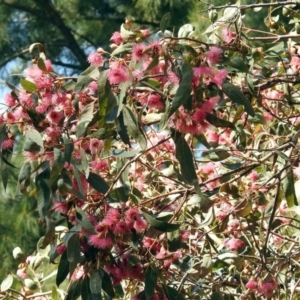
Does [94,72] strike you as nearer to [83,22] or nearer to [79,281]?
[79,281]

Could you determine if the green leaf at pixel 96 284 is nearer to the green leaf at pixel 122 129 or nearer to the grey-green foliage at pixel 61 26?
the green leaf at pixel 122 129

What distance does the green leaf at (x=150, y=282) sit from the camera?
1.55 m

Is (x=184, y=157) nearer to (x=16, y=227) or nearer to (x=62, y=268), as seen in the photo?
(x=62, y=268)

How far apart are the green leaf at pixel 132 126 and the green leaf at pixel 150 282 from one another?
258mm

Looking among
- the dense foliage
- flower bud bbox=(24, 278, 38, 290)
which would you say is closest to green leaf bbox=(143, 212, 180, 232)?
the dense foliage

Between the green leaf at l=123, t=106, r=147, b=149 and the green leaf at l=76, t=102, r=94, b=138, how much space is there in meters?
0.06

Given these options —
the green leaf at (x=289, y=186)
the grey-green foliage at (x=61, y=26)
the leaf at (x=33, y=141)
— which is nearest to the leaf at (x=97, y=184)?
the leaf at (x=33, y=141)

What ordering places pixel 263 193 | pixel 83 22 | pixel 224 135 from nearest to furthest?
1. pixel 263 193
2. pixel 224 135
3. pixel 83 22

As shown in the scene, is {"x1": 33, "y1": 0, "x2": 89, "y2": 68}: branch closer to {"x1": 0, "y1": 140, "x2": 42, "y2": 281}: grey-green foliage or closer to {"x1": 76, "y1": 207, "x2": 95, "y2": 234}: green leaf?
{"x1": 0, "y1": 140, "x2": 42, "y2": 281}: grey-green foliage

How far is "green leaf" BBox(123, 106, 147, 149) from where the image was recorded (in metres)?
1.44

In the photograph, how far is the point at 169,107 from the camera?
140 centimetres

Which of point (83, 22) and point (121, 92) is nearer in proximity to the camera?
point (121, 92)

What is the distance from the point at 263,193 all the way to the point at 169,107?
48 cm

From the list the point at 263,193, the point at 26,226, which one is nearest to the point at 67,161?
the point at 263,193
